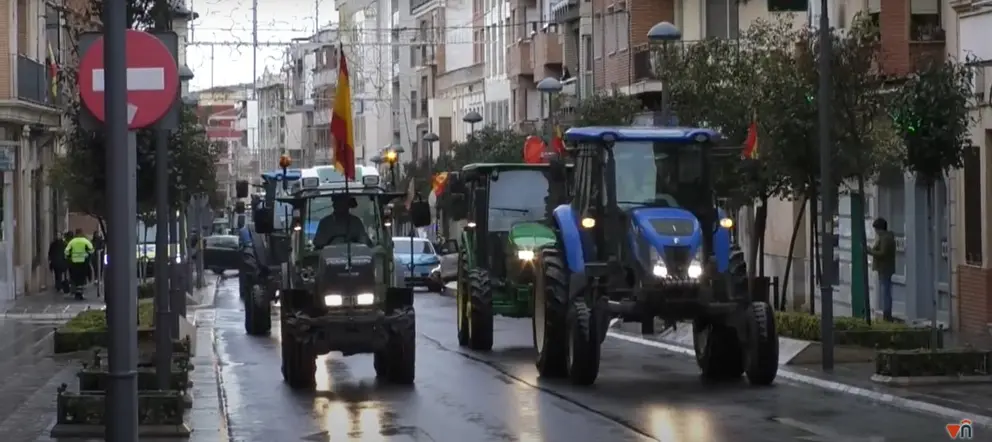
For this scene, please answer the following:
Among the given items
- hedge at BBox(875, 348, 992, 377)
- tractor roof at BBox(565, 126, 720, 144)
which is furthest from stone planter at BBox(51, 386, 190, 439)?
hedge at BBox(875, 348, 992, 377)

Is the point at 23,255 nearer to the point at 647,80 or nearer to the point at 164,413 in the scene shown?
the point at 647,80

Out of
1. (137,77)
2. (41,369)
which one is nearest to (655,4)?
(41,369)

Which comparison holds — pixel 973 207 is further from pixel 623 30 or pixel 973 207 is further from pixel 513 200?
pixel 623 30

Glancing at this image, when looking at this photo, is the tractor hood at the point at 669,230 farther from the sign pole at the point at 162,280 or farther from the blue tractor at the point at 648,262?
the sign pole at the point at 162,280

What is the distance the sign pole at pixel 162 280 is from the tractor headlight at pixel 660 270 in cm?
549

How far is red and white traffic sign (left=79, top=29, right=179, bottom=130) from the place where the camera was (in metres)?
11.3

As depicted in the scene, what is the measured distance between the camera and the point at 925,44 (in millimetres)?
34125

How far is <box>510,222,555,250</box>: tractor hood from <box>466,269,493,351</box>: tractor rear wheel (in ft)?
2.58

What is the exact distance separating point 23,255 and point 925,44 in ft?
91.1

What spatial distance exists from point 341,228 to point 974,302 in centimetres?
1246

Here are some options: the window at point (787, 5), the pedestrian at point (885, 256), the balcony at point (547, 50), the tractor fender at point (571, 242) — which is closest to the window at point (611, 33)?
the balcony at point (547, 50)

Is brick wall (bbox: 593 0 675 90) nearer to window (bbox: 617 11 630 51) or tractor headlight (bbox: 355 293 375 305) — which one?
window (bbox: 617 11 630 51)

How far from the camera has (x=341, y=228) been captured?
23.7m

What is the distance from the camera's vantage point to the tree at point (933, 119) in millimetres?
25422
